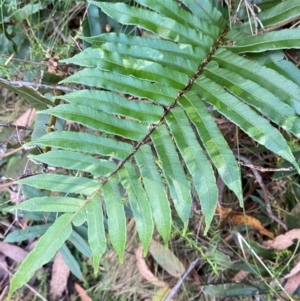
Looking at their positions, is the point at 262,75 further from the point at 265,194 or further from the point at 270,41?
the point at 265,194

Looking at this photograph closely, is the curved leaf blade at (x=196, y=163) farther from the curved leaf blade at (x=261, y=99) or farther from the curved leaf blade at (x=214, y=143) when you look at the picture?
the curved leaf blade at (x=261, y=99)

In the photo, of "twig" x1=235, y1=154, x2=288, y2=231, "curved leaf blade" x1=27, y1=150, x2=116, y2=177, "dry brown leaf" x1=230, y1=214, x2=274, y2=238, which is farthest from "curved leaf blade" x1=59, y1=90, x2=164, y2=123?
"dry brown leaf" x1=230, y1=214, x2=274, y2=238

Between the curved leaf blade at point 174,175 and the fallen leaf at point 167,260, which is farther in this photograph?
the fallen leaf at point 167,260

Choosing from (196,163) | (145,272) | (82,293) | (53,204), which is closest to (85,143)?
(53,204)

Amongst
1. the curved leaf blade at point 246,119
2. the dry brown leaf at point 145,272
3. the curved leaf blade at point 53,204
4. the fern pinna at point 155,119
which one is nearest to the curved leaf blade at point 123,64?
the fern pinna at point 155,119

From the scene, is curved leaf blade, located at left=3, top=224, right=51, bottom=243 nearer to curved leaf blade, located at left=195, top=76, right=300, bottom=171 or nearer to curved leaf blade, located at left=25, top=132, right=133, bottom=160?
curved leaf blade, located at left=25, top=132, right=133, bottom=160

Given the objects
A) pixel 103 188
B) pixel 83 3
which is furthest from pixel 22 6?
pixel 103 188
